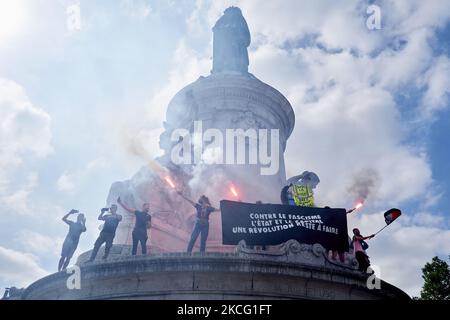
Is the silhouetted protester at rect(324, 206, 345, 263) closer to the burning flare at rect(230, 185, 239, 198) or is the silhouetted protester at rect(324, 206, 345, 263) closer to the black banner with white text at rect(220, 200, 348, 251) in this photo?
the black banner with white text at rect(220, 200, 348, 251)

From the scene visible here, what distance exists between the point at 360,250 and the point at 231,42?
1829 centimetres

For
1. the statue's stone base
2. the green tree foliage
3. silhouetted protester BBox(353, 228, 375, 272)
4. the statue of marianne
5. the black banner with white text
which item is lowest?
the statue's stone base

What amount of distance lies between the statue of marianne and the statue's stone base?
1757cm

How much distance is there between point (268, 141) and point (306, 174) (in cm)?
258

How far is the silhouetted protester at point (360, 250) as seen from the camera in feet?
46.2

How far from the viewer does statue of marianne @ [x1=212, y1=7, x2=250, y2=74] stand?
2889cm

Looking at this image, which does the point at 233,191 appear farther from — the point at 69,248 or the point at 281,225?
the point at 69,248

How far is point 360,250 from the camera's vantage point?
14.5 meters

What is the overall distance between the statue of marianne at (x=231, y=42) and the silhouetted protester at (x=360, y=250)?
15998mm

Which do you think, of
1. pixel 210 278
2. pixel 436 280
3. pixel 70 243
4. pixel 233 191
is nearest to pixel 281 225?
pixel 210 278

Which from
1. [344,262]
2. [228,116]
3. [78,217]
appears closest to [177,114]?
[228,116]

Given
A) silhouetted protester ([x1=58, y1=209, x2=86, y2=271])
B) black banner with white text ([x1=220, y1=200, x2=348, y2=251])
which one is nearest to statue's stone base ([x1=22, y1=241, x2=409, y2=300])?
black banner with white text ([x1=220, y1=200, x2=348, y2=251])

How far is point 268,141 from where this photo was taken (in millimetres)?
24953

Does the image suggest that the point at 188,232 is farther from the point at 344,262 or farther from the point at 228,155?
the point at 344,262
